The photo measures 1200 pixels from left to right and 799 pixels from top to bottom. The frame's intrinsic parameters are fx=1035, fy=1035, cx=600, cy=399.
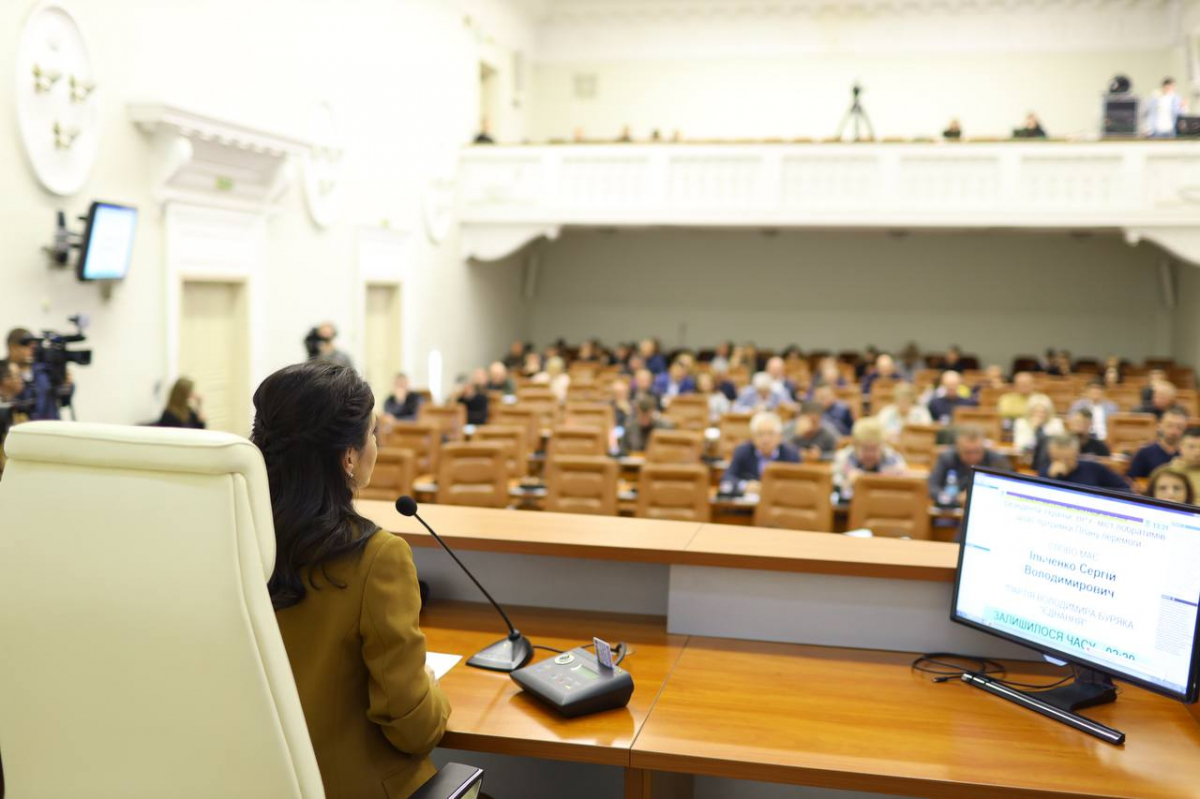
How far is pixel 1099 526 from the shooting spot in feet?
7.77

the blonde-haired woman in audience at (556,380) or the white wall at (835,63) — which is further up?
the white wall at (835,63)

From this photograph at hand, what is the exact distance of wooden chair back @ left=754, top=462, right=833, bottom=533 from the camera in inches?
232

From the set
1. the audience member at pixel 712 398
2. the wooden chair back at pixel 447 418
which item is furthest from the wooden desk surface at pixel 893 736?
the audience member at pixel 712 398

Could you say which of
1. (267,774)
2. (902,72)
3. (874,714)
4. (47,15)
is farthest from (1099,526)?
(902,72)

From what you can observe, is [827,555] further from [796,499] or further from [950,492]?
[950,492]

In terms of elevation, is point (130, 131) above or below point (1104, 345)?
above

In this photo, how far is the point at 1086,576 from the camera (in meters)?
2.39

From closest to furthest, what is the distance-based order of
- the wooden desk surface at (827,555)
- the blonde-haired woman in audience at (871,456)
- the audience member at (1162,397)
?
1. the wooden desk surface at (827,555)
2. the blonde-haired woman in audience at (871,456)
3. the audience member at (1162,397)

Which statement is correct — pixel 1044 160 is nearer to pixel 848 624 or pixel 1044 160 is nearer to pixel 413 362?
pixel 413 362

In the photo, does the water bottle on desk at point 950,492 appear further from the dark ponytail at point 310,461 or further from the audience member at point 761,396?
the dark ponytail at point 310,461

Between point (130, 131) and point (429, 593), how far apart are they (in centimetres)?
652

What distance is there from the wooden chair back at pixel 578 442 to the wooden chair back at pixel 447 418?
170 centimetres

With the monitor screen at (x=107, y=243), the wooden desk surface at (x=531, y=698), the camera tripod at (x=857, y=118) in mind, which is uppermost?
the camera tripod at (x=857, y=118)

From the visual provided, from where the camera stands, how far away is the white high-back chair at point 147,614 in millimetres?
1522
